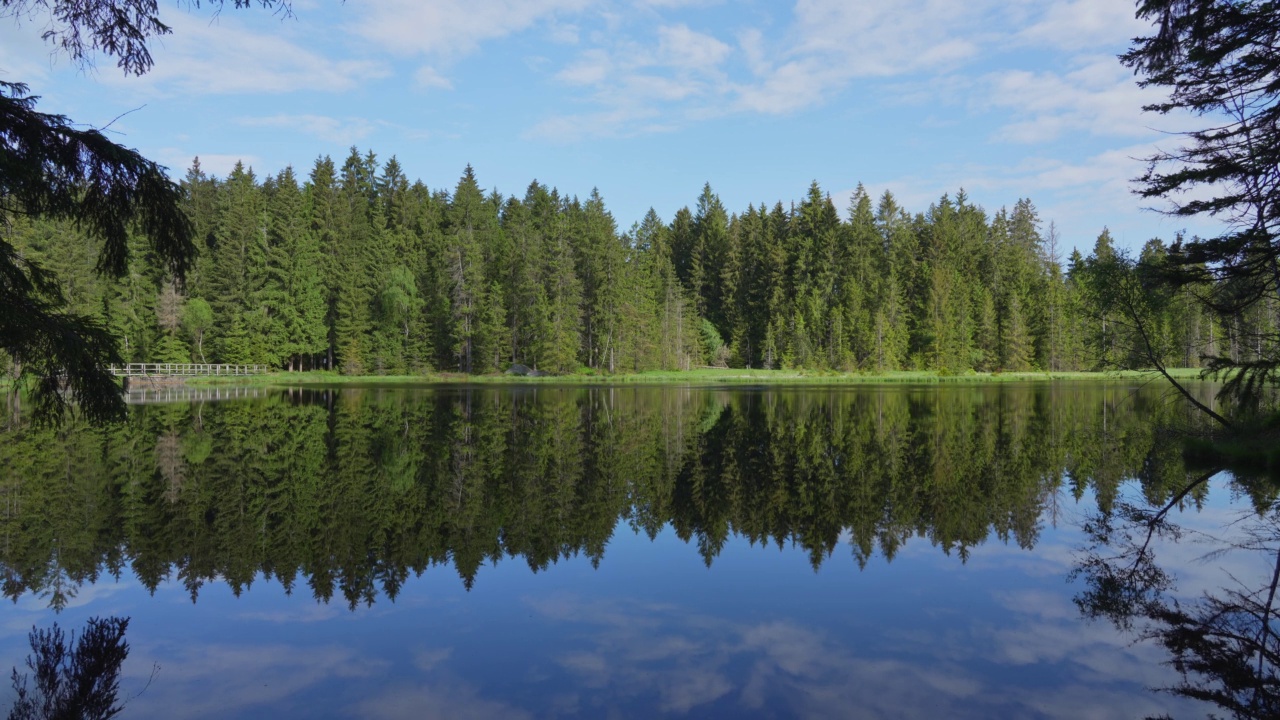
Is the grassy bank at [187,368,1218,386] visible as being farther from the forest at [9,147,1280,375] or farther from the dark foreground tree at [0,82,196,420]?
Result: the dark foreground tree at [0,82,196,420]

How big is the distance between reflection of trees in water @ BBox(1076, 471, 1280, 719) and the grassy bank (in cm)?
5137

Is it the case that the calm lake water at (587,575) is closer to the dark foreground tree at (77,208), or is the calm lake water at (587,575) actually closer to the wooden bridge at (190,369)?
the dark foreground tree at (77,208)

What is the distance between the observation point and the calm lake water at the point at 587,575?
18.5 feet

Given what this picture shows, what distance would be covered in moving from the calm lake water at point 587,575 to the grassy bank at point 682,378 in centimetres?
4206

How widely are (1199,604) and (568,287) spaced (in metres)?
61.5

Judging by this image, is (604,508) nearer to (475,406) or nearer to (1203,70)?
(1203,70)

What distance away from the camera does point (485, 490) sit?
13.1 meters

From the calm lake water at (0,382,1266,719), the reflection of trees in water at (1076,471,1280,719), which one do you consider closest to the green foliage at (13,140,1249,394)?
the calm lake water at (0,382,1266,719)

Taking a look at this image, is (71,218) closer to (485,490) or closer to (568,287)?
(485,490)

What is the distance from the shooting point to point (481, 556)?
30.5 ft

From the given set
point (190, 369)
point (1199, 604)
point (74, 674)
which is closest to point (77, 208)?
point (74, 674)

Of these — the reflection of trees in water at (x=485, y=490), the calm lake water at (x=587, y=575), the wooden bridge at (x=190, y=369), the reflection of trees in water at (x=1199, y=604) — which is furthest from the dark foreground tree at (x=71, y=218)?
the wooden bridge at (x=190, y=369)

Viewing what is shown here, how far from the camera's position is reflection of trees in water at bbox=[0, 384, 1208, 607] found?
30.1ft

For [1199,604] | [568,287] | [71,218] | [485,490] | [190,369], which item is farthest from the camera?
[568,287]
